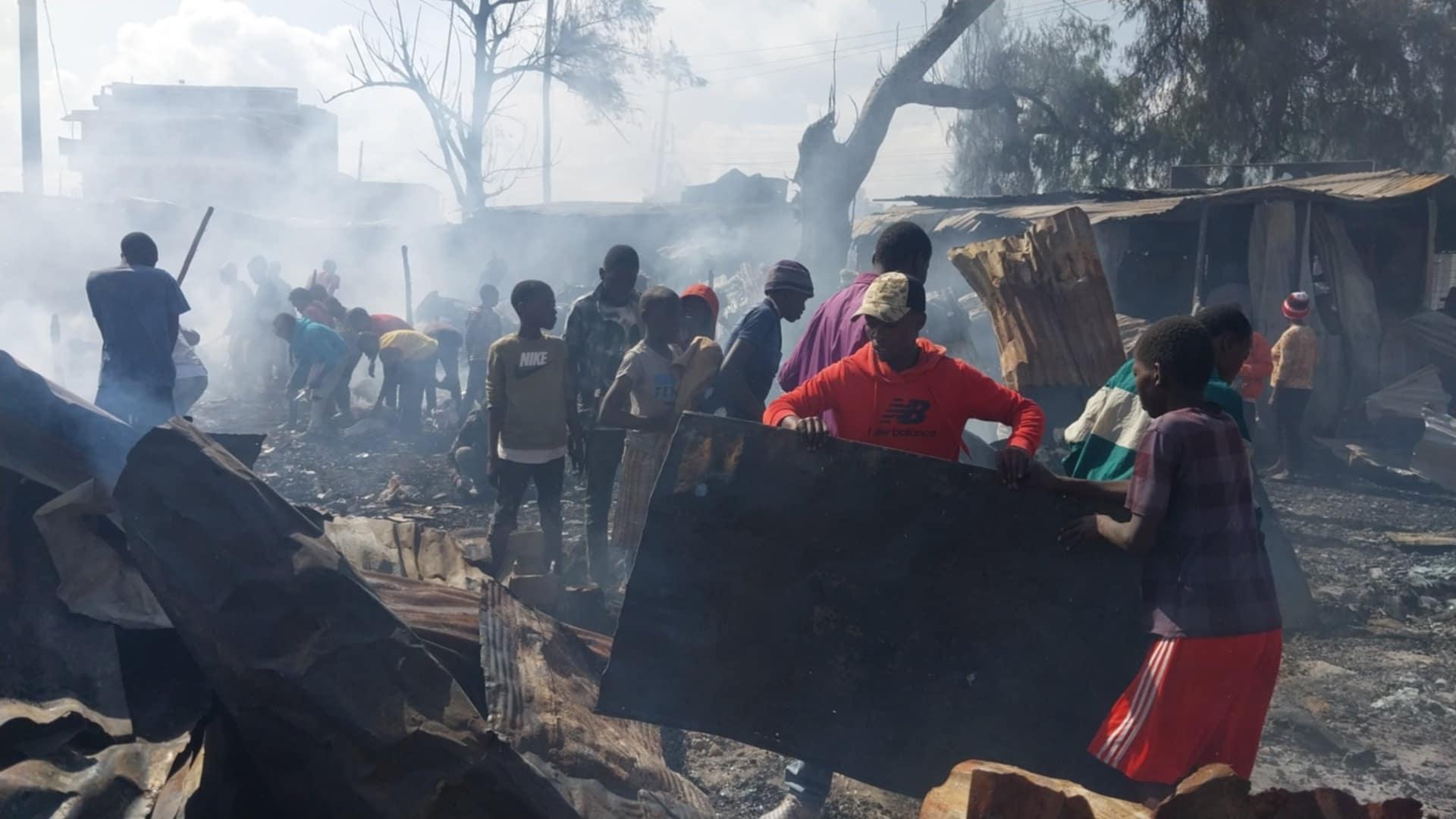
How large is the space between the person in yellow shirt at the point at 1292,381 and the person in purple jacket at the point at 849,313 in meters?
7.66

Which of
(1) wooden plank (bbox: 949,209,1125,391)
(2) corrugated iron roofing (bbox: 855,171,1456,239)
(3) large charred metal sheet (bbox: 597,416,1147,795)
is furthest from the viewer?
(2) corrugated iron roofing (bbox: 855,171,1456,239)

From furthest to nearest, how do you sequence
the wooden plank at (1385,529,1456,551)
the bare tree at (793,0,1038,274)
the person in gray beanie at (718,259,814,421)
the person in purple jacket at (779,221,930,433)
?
the bare tree at (793,0,1038,274)
the wooden plank at (1385,529,1456,551)
the person in gray beanie at (718,259,814,421)
the person in purple jacket at (779,221,930,433)

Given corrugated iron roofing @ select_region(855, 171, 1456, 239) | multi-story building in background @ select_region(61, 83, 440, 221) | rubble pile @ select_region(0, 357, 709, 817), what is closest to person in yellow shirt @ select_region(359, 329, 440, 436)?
corrugated iron roofing @ select_region(855, 171, 1456, 239)

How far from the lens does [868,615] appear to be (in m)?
3.17

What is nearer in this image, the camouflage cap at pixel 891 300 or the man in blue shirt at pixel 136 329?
the camouflage cap at pixel 891 300

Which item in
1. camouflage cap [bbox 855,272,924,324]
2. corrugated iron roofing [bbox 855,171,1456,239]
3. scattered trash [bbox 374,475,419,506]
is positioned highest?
corrugated iron roofing [bbox 855,171,1456,239]

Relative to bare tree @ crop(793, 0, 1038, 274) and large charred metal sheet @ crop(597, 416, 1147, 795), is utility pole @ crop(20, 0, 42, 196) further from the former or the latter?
large charred metal sheet @ crop(597, 416, 1147, 795)

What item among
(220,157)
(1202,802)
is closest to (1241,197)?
(1202,802)

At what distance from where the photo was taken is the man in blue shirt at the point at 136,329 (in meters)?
6.35

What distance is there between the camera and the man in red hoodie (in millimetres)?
3250

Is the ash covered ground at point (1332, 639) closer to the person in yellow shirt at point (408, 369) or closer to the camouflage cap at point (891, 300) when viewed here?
the person in yellow shirt at point (408, 369)

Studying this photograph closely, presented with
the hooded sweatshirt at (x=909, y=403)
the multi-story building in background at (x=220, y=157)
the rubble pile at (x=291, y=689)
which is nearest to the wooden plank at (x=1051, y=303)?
the rubble pile at (x=291, y=689)

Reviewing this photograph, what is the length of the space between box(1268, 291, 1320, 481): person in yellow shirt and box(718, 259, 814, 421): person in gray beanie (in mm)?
7421

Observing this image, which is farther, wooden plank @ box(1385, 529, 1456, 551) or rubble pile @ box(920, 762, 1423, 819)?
wooden plank @ box(1385, 529, 1456, 551)
